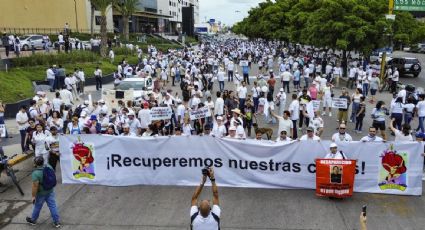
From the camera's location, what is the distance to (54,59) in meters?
30.5

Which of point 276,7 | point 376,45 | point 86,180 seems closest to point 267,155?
point 86,180

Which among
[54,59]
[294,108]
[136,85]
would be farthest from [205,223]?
[54,59]

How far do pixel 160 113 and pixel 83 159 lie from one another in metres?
3.72

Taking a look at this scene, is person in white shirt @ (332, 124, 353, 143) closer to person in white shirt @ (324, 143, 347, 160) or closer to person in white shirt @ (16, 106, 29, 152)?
person in white shirt @ (324, 143, 347, 160)

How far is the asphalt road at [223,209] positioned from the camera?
27.0 feet

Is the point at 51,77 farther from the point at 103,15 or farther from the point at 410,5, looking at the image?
the point at 410,5

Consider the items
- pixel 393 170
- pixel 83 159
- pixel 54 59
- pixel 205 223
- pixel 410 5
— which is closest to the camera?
pixel 205 223

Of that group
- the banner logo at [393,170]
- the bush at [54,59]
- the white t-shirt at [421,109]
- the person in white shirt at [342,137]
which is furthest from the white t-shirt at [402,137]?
the bush at [54,59]

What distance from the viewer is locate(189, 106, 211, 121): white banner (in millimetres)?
13523

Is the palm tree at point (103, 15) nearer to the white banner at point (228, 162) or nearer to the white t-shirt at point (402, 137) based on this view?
the white banner at point (228, 162)

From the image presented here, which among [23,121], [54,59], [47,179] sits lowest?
[47,179]

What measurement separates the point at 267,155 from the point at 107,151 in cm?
383

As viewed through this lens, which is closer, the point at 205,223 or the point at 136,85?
the point at 205,223

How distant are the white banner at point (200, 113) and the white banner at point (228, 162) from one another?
3.39 meters
